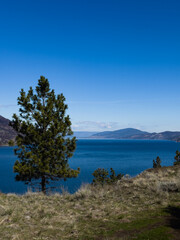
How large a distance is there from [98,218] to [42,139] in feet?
42.8

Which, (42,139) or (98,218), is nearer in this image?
(98,218)

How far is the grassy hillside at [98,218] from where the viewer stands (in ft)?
21.4

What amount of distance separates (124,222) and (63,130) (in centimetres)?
1358

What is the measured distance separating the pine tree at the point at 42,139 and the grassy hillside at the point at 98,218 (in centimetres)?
763

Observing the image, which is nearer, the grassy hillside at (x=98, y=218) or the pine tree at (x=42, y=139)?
the grassy hillside at (x=98, y=218)

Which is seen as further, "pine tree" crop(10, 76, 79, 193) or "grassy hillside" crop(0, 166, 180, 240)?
"pine tree" crop(10, 76, 79, 193)

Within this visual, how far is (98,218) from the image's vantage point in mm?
8500

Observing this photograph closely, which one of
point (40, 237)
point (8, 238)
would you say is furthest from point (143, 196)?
point (8, 238)

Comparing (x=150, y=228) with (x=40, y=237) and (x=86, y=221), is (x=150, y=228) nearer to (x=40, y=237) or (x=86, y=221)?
(x=86, y=221)

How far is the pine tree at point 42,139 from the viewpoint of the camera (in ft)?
64.0

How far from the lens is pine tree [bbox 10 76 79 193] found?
1950 centimetres

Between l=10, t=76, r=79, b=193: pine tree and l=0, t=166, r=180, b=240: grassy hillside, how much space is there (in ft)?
25.0

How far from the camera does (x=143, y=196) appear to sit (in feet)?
38.1

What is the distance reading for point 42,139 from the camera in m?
20.4
